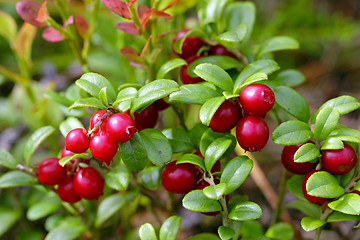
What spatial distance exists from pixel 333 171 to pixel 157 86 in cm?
64

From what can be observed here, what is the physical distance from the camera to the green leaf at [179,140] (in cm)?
142

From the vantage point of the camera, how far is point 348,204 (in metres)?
1.19

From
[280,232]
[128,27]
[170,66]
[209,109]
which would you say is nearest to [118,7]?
[128,27]

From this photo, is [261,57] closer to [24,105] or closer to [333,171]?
[333,171]

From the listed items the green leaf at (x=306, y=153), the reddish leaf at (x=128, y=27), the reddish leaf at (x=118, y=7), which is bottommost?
the green leaf at (x=306, y=153)

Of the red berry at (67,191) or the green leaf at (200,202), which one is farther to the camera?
the red berry at (67,191)

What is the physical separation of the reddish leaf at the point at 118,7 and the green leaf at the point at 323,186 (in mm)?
866

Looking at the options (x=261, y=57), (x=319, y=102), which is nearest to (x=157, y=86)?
(x=261, y=57)

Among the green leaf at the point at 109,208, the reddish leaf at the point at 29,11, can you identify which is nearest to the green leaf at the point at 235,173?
the green leaf at the point at 109,208

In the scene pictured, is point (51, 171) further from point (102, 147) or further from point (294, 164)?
point (294, 164)

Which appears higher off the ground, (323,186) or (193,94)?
(193,94)

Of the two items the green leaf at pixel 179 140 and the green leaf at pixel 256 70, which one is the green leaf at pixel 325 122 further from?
the green leaf at pixel 179 140

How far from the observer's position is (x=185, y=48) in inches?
62.2

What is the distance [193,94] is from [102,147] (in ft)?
1.14
